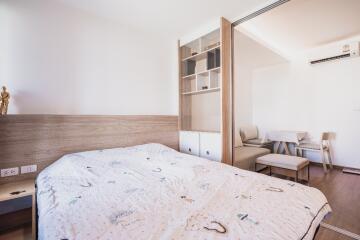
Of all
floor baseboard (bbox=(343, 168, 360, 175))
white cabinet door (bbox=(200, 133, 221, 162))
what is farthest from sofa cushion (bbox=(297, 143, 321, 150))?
white cabinet door (bbox=(200, 133, 221, 162))

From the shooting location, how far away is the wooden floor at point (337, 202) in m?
1.60

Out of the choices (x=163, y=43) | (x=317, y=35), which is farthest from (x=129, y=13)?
(x=317, y=35)

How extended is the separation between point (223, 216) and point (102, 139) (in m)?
1.76

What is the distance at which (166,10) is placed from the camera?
7.06 feet

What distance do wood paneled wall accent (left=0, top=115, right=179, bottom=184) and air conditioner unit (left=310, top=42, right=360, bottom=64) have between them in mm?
3339

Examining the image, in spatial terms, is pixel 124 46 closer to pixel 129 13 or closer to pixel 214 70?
pixel 129 13

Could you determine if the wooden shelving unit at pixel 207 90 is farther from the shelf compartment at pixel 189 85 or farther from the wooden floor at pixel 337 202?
the wooden floor at pixel 337 202

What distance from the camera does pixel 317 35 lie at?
3070 mm

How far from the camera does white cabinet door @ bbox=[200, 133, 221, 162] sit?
2.36m

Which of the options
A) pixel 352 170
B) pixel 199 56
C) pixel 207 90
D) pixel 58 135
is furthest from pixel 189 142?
pixel 352 170

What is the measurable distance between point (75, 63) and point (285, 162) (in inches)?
121

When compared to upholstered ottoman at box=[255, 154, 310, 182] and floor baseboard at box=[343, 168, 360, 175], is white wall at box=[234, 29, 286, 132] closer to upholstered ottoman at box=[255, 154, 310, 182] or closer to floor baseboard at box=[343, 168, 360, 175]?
upholstered ottoman at box=[255, 154, 310, 182]

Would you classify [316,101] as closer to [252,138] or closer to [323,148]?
[323,148]

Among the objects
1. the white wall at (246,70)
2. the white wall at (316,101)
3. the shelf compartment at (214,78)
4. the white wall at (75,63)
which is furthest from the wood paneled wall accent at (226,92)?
the white wall at (316,101)
